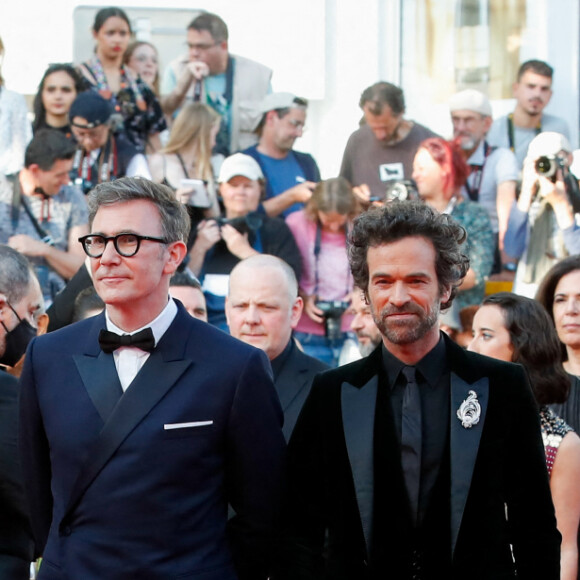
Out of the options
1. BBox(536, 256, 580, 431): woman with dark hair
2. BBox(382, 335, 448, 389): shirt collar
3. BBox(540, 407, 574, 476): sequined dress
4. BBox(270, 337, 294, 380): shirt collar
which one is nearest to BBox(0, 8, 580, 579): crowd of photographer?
BBox(536, 256, 580, 431): woman with dark hair

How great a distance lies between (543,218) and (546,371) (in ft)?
11.1

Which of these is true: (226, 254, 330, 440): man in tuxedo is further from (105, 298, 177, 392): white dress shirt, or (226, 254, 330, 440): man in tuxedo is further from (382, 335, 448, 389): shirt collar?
(105, 298, 177, 392): white dress shirt

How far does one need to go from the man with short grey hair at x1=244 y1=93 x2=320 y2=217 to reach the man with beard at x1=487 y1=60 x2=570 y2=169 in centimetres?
144

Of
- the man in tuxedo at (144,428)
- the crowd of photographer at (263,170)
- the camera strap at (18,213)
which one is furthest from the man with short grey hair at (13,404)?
the camera strap at (18,213)

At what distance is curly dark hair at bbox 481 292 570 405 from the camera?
13.6 ft

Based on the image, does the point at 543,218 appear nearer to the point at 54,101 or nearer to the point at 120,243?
the point at 54,101

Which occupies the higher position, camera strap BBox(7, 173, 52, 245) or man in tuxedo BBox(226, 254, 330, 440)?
camera strap BBox(7, 173, 52, 245)

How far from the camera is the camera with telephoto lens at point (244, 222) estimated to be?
704 cm

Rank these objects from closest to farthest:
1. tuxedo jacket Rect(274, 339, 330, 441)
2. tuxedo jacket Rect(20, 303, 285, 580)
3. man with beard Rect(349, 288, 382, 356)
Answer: tuxedo jacket Rect(20, 303, 285, 580)
tuxedo jacket Rect(274, 339, 330, 441)
man with beard Rect(349, 288, 382, 356)

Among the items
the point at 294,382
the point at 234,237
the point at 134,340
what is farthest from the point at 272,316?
the point at 234,237

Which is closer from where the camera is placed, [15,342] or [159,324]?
[159,324]

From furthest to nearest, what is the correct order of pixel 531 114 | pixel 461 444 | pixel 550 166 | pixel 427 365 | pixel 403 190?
pixel 531 114 → pixel 550 166 → pixel 403 190 → pixel 427 365 → pixel 461 444

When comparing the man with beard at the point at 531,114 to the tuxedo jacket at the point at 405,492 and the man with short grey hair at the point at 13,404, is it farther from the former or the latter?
the tuxedo jacket at the point at 405,492

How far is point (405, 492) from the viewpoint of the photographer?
291cm
